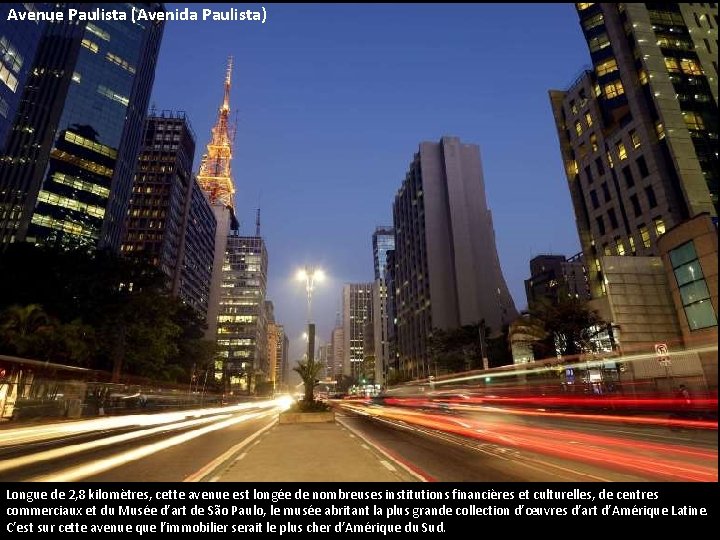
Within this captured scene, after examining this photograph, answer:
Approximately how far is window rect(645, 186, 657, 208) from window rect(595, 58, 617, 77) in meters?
21.4

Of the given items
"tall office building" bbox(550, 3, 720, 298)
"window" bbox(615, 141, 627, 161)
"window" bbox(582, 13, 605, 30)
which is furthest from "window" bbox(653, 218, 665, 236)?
"window" bbox(582, 13, 605, 30)

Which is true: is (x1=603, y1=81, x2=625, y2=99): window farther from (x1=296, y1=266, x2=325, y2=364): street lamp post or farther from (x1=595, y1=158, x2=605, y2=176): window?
(x1=296, y1=266, x2=325, y2=364): street lamp post

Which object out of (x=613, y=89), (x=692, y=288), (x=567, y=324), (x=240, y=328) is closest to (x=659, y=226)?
(x=692, y=288)

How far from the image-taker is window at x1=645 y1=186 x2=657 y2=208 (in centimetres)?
5138

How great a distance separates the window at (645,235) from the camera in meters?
51.6

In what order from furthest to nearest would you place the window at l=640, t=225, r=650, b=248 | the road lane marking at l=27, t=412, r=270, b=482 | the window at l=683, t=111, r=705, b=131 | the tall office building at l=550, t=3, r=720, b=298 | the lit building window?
the lit building window, the window at l=683, t=111, r=705, b=131, the window at l=640, t=225, r=650, b=248, the tall office building at l=550, t=3, r=720, b=298, the road lane marking at l=27, t=412, r=270, b=482

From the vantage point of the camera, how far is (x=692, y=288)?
1405 inches

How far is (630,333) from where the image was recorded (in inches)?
1654

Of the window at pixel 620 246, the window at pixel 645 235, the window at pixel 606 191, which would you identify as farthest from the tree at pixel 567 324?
the window at pixel 606 191

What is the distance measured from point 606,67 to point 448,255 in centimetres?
6294

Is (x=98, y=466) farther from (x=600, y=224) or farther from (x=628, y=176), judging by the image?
(x=600, y=224)

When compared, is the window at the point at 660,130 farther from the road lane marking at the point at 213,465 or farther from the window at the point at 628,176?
the road lane marking at the point at 213,465

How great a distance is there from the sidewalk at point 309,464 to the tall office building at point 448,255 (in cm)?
9632
